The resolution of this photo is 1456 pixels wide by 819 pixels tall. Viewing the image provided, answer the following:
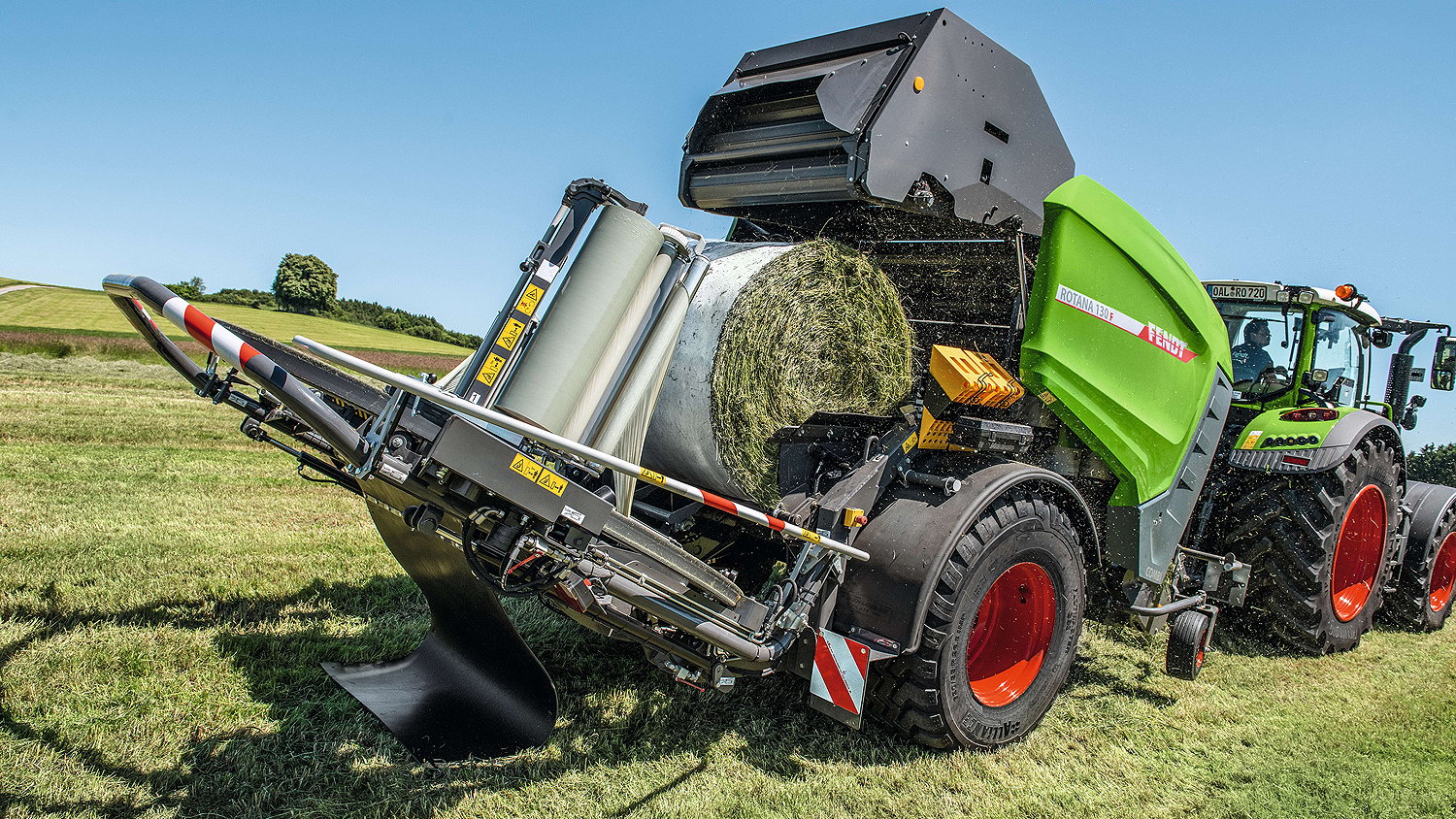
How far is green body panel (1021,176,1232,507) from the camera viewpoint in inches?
145

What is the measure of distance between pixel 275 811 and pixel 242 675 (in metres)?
1.11

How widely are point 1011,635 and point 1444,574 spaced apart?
4.81 meters

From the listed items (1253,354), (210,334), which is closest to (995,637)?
(1253,354)

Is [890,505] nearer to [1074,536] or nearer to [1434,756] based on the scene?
[1074,536]

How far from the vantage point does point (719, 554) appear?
3.94m

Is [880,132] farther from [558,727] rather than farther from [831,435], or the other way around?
[558,727]

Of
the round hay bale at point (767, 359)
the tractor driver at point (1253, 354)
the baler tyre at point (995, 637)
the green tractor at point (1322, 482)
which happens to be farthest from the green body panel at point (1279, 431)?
the round hay bale at point (767, 359)

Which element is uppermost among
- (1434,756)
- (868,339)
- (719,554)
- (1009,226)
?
(1009,226)

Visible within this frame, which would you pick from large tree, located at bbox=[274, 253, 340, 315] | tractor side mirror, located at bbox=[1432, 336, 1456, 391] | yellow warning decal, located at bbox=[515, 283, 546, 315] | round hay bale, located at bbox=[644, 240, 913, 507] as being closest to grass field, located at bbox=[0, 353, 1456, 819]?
round hay bale, located at bbox=[644, 240, 913, 507]

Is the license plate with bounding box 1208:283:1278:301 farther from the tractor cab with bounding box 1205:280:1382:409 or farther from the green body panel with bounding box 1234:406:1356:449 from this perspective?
the green body panel with bounding box 1234:406:1356:449

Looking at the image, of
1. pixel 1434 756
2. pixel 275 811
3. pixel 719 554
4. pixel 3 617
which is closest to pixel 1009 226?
pixel 719 554

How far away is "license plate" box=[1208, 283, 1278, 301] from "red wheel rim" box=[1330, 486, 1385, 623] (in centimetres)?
132

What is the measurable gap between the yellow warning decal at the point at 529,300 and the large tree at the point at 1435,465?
475 inches

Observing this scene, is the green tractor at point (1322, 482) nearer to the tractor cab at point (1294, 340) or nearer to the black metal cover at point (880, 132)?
the tractor cab at point (1294, 340)
